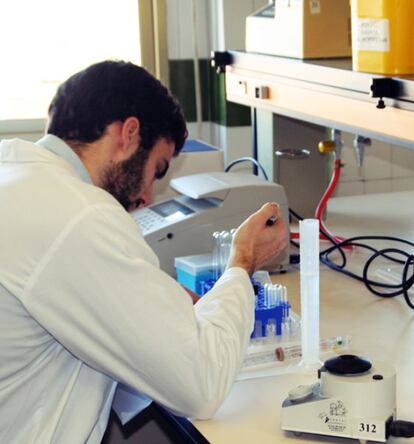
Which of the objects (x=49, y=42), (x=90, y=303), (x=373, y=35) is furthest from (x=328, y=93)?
(x=49, y=42)

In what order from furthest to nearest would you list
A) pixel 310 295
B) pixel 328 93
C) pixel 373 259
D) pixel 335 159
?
pixel 335 159
pixel 373 259
pixel 328 93
pixel 310 295

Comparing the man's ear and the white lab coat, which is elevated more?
the man's ear

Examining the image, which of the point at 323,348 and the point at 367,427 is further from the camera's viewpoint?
the point at 323,348

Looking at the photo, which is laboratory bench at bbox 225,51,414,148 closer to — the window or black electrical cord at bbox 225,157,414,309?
black electrical cord at bbox 225,157,414,309

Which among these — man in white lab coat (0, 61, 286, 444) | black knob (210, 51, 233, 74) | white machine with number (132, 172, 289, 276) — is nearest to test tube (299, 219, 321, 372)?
man in white lab coat (0, 61, 286, 444)

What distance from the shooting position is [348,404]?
4.14 feet

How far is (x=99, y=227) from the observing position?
122 cm

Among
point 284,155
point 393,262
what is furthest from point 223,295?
point 284,155

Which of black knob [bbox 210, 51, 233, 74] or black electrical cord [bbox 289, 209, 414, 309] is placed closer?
black electrical cord [bbox 289, 209, 414, 309]

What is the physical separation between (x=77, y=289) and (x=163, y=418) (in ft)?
1.63

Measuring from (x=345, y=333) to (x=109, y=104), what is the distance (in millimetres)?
672

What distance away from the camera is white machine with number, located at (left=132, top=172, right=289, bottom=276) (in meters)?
2.12

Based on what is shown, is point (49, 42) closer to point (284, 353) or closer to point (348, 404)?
point (284, 353)

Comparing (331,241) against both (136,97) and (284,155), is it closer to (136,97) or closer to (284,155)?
(284,155)
